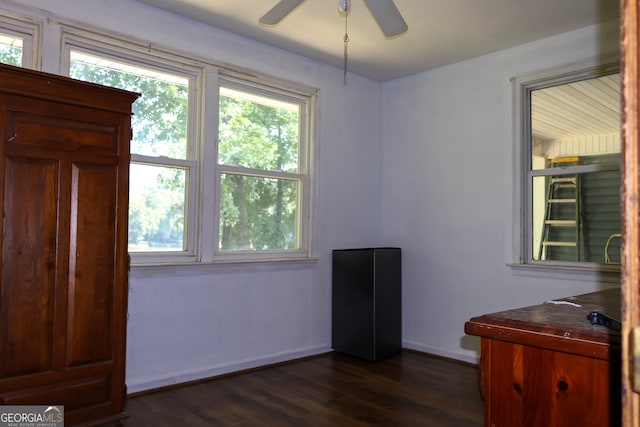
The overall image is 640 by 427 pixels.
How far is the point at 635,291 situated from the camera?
2.02 ft

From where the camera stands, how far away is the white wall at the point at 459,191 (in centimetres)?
372

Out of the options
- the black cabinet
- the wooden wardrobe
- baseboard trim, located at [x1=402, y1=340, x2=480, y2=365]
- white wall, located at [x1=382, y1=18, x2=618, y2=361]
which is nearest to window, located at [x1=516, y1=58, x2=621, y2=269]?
white wall, located at [x1=382, y1=18, x2=618, y2=361]

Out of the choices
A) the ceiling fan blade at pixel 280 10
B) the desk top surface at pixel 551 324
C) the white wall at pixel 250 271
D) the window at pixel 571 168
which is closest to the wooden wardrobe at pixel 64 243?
the white wall at pixel 250 271

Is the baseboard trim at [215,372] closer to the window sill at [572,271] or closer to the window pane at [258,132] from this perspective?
the window pane at [258,132]

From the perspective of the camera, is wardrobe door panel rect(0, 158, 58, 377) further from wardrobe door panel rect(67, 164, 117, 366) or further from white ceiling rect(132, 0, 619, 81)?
white ceiling rect(132, 0, 619, 81)

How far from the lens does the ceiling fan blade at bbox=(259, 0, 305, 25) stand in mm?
2400

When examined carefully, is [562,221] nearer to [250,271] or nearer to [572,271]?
[572,271]

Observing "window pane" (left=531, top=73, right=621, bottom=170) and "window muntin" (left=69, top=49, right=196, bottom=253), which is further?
"window pane" (left=531, top=73, right=621, bottom=170)

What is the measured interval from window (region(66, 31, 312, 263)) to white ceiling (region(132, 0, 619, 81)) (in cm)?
38

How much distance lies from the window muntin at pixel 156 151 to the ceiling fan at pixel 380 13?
111 cm

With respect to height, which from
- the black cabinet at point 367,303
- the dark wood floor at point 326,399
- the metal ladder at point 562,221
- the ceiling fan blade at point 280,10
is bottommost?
the dark wood floor at point 326,399

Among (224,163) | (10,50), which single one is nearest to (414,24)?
(224,163)

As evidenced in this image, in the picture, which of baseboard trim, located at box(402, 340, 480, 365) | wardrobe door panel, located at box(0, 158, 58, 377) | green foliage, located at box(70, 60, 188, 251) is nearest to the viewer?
wardrobe door panel, located at box(0, 158, 58, 377)

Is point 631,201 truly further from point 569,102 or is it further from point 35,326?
point 569,102
